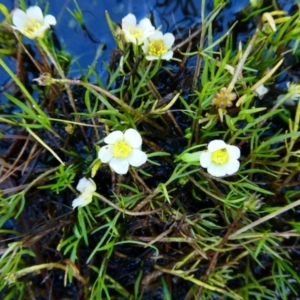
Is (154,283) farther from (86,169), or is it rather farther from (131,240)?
(86,169)

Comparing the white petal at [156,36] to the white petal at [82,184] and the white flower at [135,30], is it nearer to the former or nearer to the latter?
the white flower at [135,30]

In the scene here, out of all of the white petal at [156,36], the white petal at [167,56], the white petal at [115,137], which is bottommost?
the white petal at [115,137]

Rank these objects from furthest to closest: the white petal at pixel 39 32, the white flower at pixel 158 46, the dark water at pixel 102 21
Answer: the dark water at pixel 102 21 → the white flower at pixel 158 46 → the white petal at pixel 39 32

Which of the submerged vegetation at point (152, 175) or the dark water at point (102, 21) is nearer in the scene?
the submerged vegetation at point (152, 175)

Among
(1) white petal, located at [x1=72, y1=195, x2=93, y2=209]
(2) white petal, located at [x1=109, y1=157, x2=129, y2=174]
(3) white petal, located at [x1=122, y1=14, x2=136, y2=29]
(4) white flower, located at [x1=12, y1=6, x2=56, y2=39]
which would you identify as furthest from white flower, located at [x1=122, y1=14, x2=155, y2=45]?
(1) white petal, located at [x1=72, y1=195, x2=93, y2=209]

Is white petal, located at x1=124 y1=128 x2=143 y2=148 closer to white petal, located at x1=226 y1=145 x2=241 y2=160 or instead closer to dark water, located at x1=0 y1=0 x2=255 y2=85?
white petal, located at x1=226 y1=145 x2=241 y2=160

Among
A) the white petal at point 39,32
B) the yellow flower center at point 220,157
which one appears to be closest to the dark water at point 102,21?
the white petal at point 39,32

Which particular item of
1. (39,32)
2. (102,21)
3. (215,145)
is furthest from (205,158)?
(102,21)
